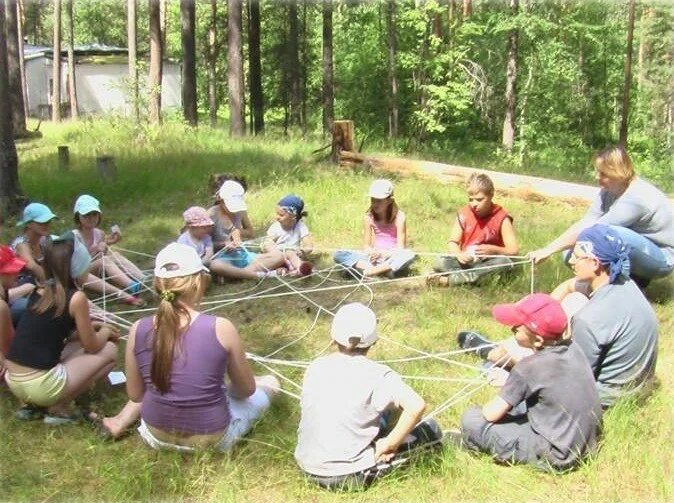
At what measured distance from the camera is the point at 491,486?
9.71 ft

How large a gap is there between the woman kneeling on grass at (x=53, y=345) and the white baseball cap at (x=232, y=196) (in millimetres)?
2580

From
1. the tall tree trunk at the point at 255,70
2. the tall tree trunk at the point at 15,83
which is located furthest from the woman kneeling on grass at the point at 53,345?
the tall tree trunk at the point at 255,70

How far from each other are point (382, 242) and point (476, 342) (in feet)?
6.07

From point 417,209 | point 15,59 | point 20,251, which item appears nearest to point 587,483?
point 20,251

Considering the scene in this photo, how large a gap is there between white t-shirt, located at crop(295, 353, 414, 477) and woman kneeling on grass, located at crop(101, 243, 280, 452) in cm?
41

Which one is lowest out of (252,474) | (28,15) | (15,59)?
(252,474)

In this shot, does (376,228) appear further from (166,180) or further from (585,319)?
(166,180)

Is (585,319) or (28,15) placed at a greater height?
(28,15)

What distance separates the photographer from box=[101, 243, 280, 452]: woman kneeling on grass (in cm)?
301

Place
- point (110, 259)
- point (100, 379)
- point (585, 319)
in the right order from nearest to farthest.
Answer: point (585, 319) < point (100, 379) < point (110, 259)

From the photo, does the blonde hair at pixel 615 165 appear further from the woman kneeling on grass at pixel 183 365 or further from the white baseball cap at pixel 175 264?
the white baseball cap at pixel 175 264

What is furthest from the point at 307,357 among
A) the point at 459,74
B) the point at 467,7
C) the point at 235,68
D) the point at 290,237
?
the point at 467,7

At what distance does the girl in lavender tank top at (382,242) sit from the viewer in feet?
19.2

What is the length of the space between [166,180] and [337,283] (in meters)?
4.01
